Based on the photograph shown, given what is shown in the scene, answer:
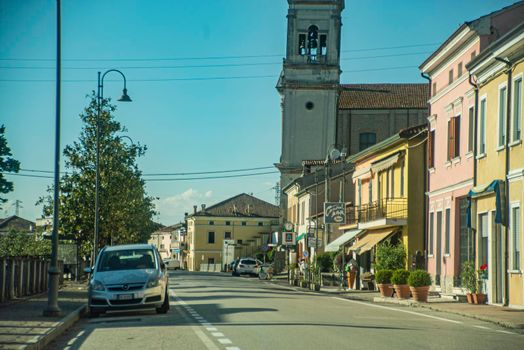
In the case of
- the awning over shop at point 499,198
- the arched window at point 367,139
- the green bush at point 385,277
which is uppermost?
the arched window at point 367,139

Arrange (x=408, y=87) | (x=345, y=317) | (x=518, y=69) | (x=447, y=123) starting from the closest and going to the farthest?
(x=345, y=317)
(x=518, y=69)
(x=447, y=123)
(x=408, y=87)

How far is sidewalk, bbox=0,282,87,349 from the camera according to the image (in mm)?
14625

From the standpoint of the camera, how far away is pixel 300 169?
8769 cm

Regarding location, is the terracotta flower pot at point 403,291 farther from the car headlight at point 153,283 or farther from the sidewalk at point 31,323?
the car headlight at point 153,283

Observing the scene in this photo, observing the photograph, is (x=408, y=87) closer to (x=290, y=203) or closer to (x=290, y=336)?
(x=290, y=203)

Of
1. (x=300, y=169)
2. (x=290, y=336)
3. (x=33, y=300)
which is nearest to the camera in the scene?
(x=290, y=336)

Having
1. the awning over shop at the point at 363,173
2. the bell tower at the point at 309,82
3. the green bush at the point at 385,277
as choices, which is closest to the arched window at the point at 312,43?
the bell tower at the point at 309,82

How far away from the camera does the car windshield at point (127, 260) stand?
78.0ft

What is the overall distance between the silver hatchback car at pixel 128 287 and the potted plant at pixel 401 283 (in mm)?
10925

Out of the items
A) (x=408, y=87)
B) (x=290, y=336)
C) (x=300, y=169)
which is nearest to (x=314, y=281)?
(x=290, y=336)

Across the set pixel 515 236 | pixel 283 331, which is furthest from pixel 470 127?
pixel 283 331

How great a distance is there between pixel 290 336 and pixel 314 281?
3101 cm

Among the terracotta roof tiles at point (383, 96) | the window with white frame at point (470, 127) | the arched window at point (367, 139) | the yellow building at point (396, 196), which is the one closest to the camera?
the window with white frame at point (470, 127)

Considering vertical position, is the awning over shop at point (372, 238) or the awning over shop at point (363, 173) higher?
the awning over shop at point (363, 173)
